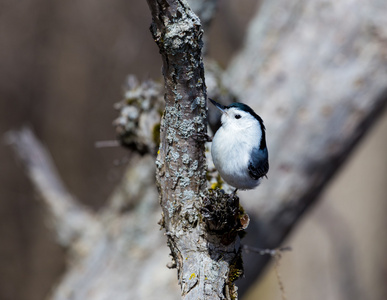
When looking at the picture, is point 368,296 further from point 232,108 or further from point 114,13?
point 232,108

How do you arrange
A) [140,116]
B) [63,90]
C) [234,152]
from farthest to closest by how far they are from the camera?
[63,90] → [140,116] → [234,152]

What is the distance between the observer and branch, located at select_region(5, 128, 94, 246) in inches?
145

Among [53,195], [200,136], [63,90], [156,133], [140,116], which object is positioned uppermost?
[63,90]

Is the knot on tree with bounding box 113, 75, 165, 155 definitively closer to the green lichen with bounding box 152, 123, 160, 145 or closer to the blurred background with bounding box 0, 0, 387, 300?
the green lichen with bounding box 152, 123, 160, 145

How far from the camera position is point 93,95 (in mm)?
5488

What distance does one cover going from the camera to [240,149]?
173cm

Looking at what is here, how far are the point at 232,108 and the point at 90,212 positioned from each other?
2.55 m

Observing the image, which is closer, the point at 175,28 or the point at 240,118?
the point at 175,28

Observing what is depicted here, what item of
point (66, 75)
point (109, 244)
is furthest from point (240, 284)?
point (66, 75)

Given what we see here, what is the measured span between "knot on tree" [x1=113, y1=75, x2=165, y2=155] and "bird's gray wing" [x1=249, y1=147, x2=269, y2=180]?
0.79 meters

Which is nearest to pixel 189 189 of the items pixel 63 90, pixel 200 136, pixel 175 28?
pixel 200 136

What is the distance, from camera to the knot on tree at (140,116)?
8.11 feet

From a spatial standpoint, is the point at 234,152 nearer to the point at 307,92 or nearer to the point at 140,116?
the point at 140,116

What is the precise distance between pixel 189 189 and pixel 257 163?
0.29 metres
